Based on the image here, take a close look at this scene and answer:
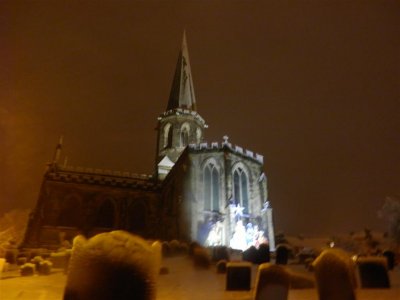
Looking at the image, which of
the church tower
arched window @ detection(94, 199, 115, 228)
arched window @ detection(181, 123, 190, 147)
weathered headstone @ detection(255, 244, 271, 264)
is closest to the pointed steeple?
the church tower

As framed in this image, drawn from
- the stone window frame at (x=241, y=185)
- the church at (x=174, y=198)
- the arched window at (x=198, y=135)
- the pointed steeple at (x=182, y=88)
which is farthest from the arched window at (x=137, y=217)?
the pointed steeple at (x=182, y=88)

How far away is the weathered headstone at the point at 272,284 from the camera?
5758mm

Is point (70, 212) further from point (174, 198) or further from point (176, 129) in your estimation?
point (176, 129)

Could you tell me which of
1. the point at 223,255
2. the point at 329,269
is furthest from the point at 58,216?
the point at 329,269

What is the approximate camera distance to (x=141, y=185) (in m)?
34.6

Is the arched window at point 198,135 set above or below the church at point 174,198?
above

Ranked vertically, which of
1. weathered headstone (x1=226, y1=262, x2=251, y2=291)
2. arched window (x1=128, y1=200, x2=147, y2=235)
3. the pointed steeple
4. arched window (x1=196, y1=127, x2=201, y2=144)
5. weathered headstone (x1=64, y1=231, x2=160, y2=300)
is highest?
the pointed steeple

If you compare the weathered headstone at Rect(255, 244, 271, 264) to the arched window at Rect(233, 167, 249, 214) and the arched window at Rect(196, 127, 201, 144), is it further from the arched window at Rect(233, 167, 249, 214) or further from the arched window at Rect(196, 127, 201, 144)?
the arched window at Rect(196, 127, 201, 144)

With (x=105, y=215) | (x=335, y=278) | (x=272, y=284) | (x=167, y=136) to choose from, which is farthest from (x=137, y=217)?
(x=335, y=278)

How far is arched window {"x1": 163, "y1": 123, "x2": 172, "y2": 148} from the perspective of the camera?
4059cm

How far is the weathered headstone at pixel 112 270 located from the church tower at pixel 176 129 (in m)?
35.3

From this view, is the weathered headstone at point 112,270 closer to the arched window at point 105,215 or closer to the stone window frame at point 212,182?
the stone window frame at point 212,182

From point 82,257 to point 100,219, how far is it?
1206 inches

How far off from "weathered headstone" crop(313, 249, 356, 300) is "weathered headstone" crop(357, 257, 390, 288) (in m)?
3.69
